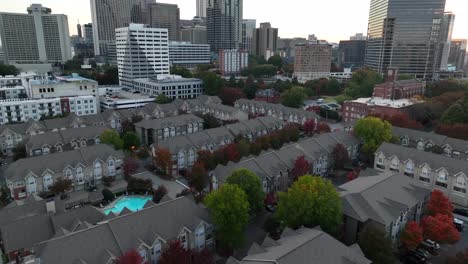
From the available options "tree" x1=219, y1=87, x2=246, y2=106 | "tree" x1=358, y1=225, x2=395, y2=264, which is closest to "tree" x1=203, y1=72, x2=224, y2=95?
"tree" x1=219, y1=87, x2=246, y2=106

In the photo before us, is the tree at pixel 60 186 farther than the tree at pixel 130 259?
Yes

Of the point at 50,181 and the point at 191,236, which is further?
the point at 50,181

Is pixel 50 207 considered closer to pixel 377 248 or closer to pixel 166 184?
pixel 166 184

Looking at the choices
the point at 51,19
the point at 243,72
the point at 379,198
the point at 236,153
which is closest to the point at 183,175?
the point at 236,153

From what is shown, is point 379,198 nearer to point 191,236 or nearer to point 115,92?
point 191,236

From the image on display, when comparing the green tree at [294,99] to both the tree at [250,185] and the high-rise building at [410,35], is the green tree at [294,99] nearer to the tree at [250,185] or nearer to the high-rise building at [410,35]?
the tree at [250,185]

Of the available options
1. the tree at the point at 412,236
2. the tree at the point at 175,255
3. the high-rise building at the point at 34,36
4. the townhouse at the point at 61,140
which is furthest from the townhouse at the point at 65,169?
the high-rise building at the point at 34,36

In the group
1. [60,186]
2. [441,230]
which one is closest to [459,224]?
[441,230]

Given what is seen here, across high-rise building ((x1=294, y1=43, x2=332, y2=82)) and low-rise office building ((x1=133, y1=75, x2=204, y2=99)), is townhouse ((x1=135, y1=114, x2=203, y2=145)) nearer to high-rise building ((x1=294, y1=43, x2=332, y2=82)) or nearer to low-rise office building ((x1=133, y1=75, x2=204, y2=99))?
low-rise office building ((x1=133, y1=75, x2=204, y2=99))
